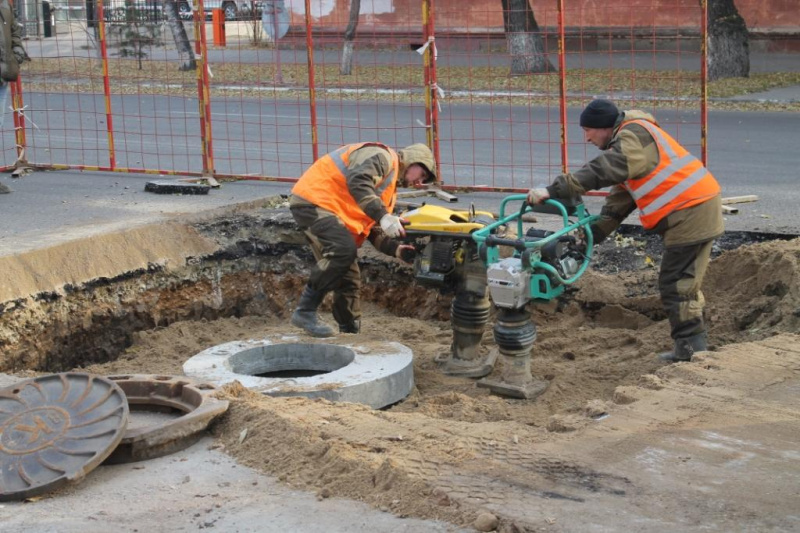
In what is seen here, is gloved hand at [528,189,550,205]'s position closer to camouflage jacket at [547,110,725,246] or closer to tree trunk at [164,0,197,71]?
camouflage jacket at [547,110,725,246]

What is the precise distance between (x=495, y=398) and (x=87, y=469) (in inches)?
117

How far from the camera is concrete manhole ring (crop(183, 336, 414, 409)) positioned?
22.1ft

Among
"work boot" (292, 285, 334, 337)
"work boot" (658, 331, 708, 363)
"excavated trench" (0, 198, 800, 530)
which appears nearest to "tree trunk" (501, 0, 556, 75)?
"excavated trench" (0, 198, 800, 530)

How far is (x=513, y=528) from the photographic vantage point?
3.99 m

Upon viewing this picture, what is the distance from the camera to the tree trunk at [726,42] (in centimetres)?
2045

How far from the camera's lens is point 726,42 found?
2098 centimetres

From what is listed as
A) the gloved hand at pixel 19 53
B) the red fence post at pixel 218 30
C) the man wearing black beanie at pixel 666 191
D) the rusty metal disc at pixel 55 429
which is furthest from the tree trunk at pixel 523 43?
the rusty metal disc at pixel 55 429

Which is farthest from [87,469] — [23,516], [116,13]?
[116,13]

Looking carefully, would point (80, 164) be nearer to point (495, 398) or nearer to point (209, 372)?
→ point (209, 372)

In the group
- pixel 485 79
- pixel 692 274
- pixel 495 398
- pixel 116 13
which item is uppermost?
pixel 116 13

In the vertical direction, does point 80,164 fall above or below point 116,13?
below

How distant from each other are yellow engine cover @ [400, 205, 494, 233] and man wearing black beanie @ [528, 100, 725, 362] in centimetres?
56

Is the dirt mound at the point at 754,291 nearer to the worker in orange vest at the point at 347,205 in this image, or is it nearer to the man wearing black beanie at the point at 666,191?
the man wearing black beanie at the point at 666,191

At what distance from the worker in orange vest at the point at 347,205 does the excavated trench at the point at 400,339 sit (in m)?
0.47
